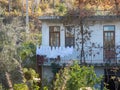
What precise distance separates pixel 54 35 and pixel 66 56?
1.94 m

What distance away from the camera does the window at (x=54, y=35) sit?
2292 centimetres

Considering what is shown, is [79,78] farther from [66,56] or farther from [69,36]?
[69,36]

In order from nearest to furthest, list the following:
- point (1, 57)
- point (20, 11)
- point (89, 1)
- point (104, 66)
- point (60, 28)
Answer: point (1, 57)
point (89, 1)
point (104, 66)
point (60, 28)
point (20, 11)

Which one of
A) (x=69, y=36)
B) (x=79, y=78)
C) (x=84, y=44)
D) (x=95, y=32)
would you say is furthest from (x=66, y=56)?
(x=79, y=78)

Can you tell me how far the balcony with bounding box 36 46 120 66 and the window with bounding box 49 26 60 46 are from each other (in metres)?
1.04

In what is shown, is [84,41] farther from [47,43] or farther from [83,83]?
[83,83]

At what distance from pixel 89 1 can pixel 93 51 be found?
3164 millimetres

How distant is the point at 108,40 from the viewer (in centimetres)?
2225

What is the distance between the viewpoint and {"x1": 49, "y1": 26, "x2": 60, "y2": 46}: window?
2292 centimetres

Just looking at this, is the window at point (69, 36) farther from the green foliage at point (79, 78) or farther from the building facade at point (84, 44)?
the green foliage at point (79, 78)

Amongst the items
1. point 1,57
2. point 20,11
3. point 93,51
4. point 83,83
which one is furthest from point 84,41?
point 20,11

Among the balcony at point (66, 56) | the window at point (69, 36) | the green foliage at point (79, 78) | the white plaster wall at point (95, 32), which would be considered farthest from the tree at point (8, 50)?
the window at point (69, 36)

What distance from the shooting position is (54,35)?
906 inches

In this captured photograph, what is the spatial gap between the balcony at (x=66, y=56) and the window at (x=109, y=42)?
0.23 metres
